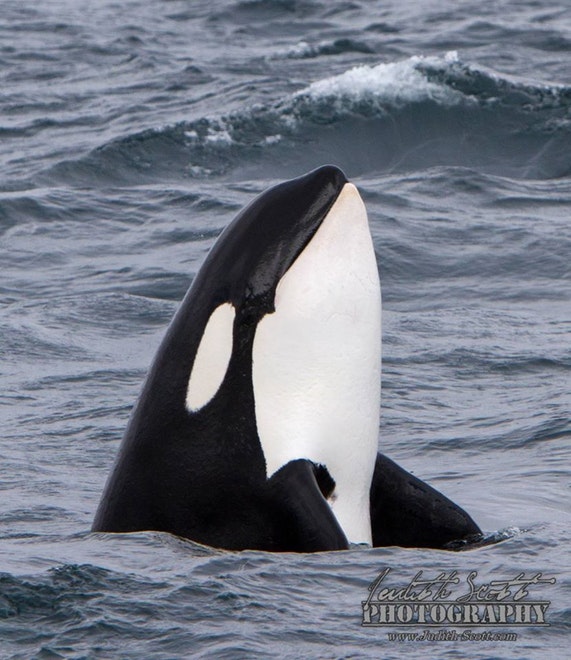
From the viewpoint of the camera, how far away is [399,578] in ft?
20.7

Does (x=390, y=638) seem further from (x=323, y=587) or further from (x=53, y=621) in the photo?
(x=53, y=621)

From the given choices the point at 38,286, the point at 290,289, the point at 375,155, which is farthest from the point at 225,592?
the point at 375,155

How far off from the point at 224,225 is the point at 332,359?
404 inches

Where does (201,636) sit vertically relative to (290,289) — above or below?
below

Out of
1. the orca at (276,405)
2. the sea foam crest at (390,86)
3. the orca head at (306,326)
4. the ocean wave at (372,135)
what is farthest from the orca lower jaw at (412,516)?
the sea foam crest at (390,86)

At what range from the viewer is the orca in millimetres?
6586

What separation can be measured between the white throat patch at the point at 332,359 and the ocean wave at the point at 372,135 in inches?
511

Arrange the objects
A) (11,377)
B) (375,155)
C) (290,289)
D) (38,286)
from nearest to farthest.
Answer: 1. (290,289)
2. (11,377)
3. (38,286)
4. (375,155)

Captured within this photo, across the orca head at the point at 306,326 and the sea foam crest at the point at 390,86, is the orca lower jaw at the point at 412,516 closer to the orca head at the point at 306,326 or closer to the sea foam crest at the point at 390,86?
the orca head at the point at 306,326

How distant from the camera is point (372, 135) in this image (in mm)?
21156

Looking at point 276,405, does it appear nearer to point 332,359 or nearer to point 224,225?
point 332,359

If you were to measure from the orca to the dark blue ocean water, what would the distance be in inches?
8.2

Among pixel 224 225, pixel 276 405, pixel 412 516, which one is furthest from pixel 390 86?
pixel 276 405

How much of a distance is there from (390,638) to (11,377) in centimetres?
682
